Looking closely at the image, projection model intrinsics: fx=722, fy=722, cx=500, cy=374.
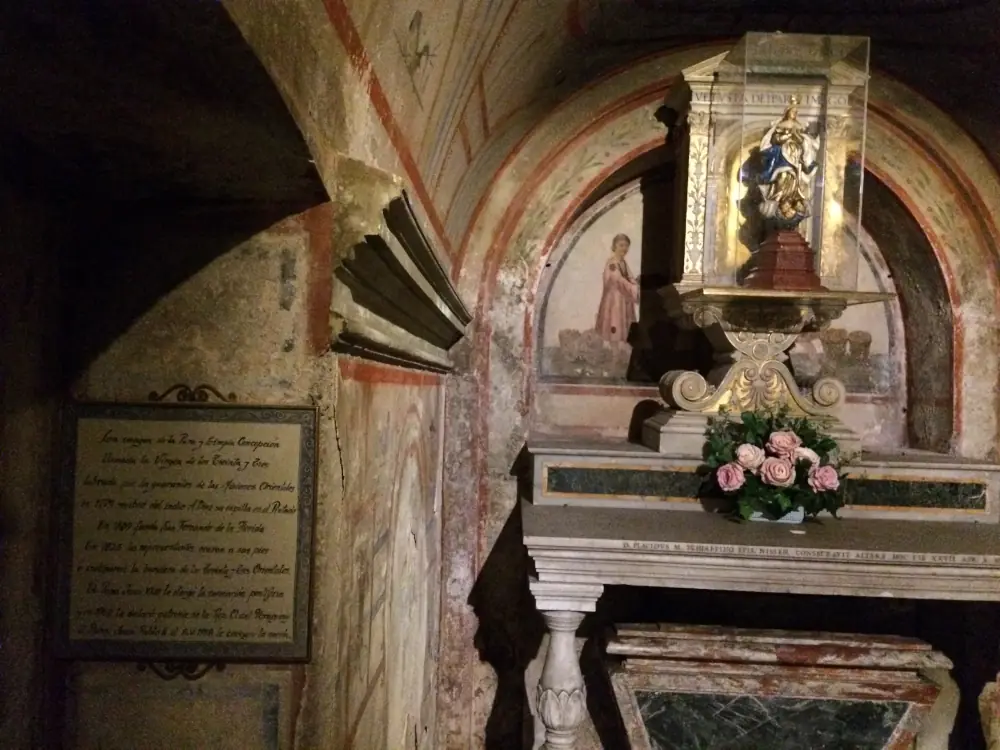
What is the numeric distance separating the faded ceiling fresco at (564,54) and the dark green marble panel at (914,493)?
71.2 inches

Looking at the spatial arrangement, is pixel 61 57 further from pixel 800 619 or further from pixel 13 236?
pixel 800 619

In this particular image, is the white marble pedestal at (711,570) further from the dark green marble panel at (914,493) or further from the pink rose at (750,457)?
the dark green marble panel at (914,493)

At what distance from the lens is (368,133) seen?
1.71 m

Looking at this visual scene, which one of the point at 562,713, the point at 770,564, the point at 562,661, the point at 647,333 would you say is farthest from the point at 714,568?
the point at 647,333

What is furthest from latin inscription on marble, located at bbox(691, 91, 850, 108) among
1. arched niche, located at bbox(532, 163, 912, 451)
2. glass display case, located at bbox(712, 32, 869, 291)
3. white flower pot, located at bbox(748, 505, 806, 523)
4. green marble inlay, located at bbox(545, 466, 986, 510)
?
white flower pot, located at bbox(748, 505, 806, 523)

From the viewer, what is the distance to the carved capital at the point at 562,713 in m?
2.86

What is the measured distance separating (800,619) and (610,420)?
150 centimetres

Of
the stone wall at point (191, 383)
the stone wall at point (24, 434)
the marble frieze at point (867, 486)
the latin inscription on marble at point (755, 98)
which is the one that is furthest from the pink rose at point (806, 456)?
the stone wall at point (24, 434)

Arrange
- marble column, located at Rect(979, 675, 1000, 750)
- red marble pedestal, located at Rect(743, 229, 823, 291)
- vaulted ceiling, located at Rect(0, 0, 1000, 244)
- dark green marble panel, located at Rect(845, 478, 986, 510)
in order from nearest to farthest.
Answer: vaulted ceiling, located at Rect(0, 0, 1000, 244), red marble pedestal, located at Rect(743, 229, 823, 291), dark green marble panel, located at Rect(845, 478, 986, 510), marble column, located at Rect(979, 675, 1000, 750)

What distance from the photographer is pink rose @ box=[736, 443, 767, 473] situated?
126 inches

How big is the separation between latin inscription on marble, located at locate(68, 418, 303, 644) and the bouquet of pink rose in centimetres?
231

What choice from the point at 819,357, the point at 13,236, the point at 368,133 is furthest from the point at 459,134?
the point at 819,357

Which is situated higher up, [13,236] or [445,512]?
[13,236]

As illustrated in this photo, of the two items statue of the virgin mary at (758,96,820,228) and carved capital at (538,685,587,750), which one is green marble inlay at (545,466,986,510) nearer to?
carved capital at (538,685,587,750)
